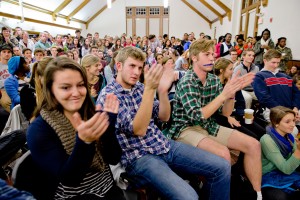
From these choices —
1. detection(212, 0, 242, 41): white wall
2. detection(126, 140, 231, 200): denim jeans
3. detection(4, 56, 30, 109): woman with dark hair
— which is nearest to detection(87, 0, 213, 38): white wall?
detection(212, 0, 242, 41): white wall

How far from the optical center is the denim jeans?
1.21 metres

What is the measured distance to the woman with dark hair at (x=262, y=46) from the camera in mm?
5566

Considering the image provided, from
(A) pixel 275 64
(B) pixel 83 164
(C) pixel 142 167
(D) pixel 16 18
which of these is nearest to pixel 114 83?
(C) pixel 142 167

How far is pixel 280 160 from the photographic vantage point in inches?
65.6

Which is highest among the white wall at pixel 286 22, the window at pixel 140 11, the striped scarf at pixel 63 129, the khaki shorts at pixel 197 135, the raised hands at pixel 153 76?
the window at pixel 140 11

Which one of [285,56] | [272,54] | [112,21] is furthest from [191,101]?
[112,21]

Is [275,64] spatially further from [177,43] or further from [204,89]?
[177,43]

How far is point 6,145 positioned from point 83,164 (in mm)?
639

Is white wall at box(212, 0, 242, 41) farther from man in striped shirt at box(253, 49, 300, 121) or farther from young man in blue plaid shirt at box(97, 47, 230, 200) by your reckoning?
young man in blue plaid shirt at box(97, 47, 230, 200)

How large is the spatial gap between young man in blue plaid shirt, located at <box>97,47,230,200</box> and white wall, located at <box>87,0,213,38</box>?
14481mm

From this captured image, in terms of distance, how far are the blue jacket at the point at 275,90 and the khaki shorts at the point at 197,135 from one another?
1.12 m

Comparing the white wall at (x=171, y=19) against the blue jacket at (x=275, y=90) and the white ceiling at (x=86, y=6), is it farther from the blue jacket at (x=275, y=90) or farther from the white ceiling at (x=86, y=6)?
the blue jacket at (x=275, y=90)

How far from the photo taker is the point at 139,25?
1523cm

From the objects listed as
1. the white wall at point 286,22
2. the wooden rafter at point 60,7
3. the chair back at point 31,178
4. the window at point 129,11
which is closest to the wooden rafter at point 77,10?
the wooden rafter at point 60,7
